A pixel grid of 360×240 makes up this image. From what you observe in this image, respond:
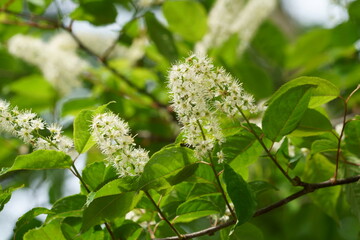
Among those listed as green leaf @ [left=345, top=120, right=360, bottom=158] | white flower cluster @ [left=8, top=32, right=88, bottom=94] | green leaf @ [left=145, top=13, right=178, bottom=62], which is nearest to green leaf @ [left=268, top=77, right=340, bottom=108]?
green leaf @ [left=345, top=120, right=360, bottom=158]

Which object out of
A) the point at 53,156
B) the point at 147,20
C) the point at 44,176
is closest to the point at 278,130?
the point at 53,156

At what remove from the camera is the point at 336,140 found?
50.9 inches

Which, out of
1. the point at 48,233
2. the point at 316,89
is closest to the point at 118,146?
the point at 48,233

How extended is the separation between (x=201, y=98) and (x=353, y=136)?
465 millimetres

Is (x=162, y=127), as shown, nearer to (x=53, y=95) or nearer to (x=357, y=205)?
(x=53, y=95)

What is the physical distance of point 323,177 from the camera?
139 centimetres

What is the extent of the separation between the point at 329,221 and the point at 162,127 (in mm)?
981

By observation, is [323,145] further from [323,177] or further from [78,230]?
[78,230]

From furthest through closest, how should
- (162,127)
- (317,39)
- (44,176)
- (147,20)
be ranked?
1. (317,39)
2. (162,127)
3. (44,176)
4. (147,20)

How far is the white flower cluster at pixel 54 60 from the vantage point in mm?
2771

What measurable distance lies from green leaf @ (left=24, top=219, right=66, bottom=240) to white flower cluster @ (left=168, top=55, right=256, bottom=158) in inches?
15.2

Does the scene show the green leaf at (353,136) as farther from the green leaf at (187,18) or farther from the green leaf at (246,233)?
the green leaf at (187,18)

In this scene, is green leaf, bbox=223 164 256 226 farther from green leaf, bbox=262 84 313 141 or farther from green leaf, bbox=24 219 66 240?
green leaf, bbox=24 219 66 240

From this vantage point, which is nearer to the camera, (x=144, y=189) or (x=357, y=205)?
(x=144, y=189)
